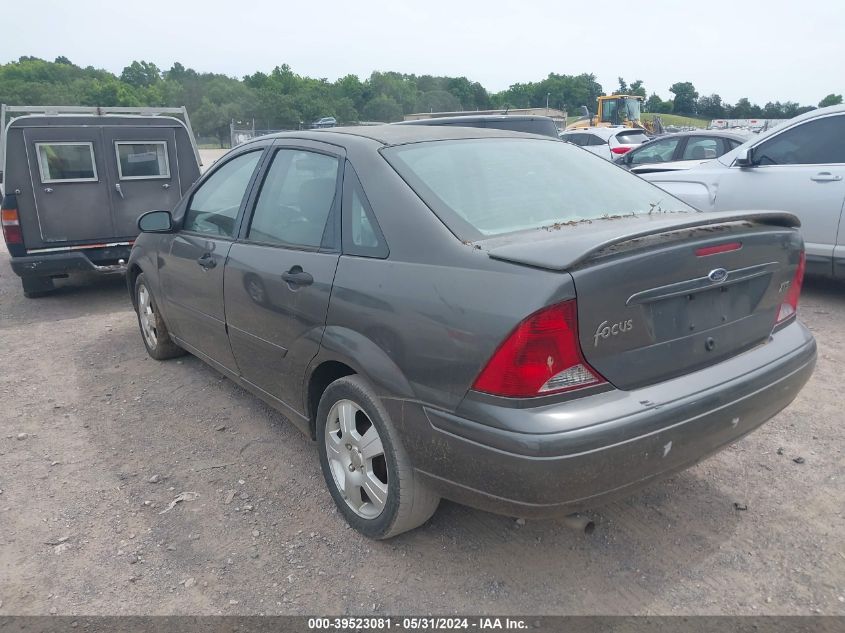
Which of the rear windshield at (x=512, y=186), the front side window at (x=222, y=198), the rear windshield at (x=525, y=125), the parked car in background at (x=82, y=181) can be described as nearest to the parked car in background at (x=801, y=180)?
the rear windshield at (x=525, y=125)

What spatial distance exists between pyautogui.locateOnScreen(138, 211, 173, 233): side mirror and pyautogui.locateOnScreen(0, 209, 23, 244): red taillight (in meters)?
3.51

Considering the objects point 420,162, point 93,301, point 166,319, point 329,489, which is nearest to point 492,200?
point 420,162

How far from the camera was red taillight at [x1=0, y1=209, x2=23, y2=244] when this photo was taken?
6.84 metres

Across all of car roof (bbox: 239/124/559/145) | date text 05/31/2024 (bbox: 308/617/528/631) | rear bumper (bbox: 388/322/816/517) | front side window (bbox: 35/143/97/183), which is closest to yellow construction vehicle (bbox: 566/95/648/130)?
front side window (bbox: 35/143/97/183)

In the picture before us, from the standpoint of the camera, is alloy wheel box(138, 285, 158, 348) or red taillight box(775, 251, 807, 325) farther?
alloy wheel box(138, 285, 158, 348)

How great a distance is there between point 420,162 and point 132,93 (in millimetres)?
95825

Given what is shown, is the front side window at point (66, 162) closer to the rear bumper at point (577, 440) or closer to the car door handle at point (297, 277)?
the car door handle at point (297, 277)

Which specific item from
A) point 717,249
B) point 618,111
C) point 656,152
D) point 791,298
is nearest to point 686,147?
point 656,152

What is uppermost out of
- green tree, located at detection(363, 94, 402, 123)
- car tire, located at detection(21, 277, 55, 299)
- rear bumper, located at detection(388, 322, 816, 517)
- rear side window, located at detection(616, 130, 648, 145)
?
green tree, located at detection(363, 94, 402, 123)

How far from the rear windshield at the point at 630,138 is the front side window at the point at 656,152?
537 cm

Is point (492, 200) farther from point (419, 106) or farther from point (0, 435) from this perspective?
point (419, 106)

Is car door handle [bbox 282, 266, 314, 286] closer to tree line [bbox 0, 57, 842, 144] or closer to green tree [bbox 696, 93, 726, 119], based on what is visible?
tree line [bbox 0, 57, 842, 144]

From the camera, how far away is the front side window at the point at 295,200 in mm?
3057

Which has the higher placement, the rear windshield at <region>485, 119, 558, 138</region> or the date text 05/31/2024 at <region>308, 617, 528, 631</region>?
the rear windshield at <region>485, 119, 558, 138</region>
